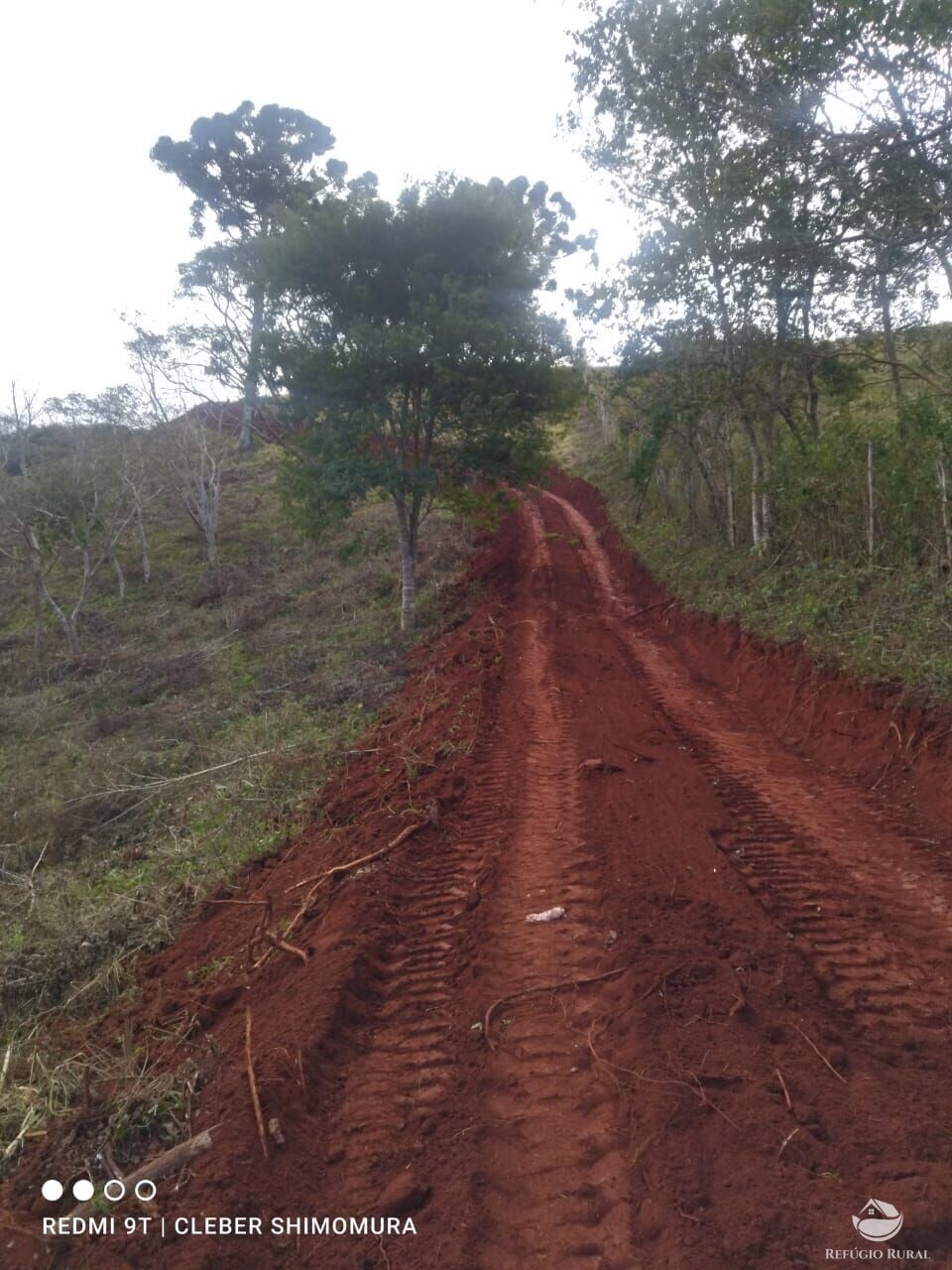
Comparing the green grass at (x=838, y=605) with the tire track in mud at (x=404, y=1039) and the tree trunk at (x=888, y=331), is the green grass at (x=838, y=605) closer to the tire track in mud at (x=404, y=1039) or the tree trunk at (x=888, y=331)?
the tree trunk at (x=888, y=331)

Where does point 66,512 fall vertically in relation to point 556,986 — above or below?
above

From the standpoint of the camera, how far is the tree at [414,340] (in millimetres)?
12531

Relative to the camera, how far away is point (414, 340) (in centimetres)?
1216

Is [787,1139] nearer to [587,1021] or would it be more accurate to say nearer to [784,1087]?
[784,1087]

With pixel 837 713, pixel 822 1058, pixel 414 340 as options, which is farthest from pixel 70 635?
pixel 822 1058

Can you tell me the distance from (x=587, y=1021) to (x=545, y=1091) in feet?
1.46

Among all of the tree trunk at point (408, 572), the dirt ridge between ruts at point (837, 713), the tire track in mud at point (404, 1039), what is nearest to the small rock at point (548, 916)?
the tire track in mud at point (404, 1039)

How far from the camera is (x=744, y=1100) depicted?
283 centimetres

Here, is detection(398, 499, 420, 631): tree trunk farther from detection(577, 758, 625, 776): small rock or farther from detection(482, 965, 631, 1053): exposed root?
detection(482, 965, 631, 1053): exposed root

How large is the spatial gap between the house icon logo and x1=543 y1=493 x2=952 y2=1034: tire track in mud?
109cm

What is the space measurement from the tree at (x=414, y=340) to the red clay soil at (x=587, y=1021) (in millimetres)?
7869

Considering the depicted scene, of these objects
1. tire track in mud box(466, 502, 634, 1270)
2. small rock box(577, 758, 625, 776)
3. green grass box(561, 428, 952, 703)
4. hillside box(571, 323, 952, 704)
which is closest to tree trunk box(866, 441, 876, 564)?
hillside box(571, 323, 952, 704)

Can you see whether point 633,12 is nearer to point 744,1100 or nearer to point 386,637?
point 386,637

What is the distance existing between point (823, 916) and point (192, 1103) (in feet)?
11.1
